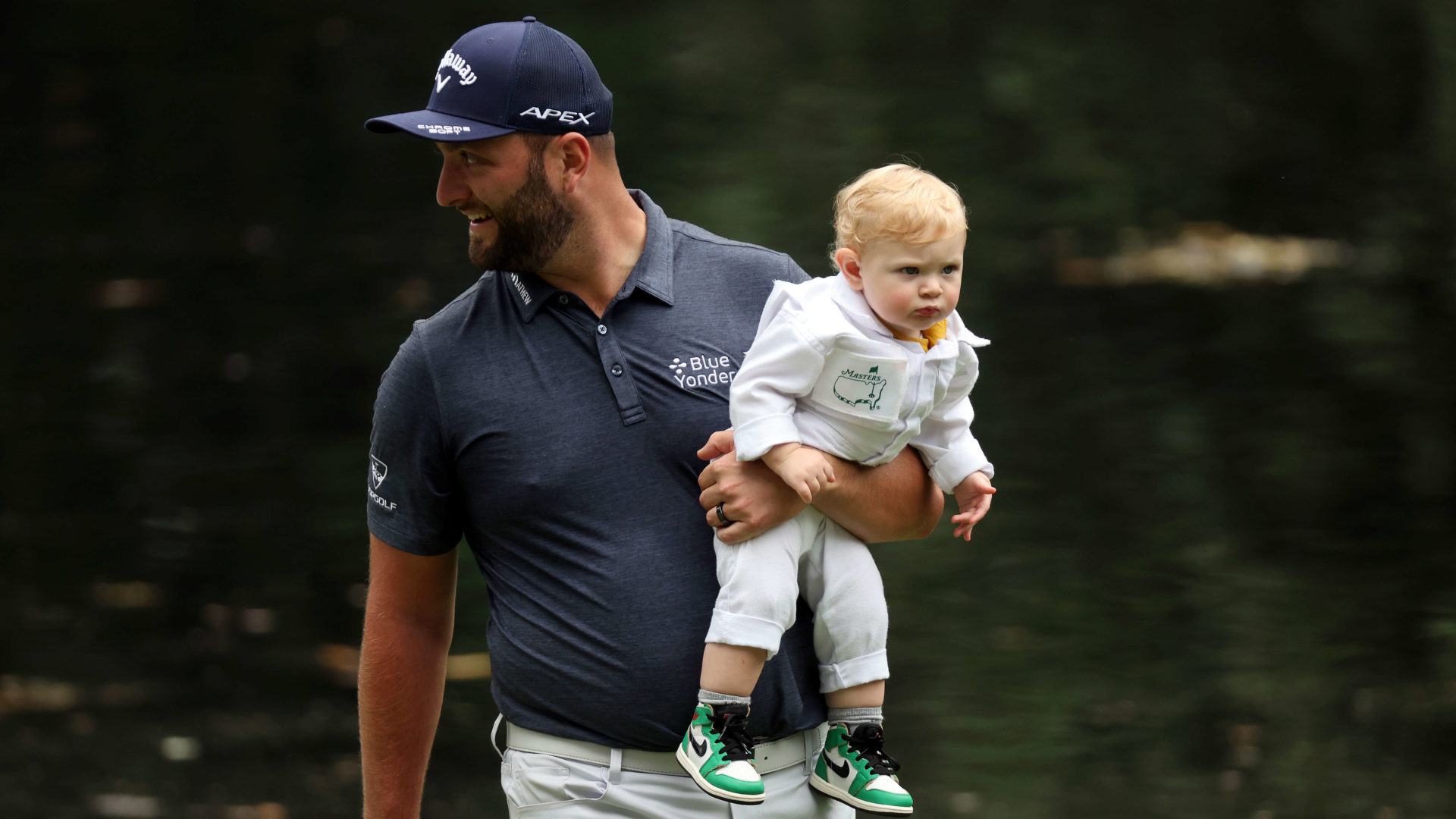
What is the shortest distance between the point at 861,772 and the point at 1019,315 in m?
1.95

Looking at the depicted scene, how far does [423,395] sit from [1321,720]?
2882mm

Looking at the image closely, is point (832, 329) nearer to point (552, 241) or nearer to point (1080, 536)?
point (552, 241)

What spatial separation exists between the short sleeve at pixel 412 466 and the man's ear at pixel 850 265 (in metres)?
0.68

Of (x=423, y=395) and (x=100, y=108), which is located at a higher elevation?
(x=100, y=108)

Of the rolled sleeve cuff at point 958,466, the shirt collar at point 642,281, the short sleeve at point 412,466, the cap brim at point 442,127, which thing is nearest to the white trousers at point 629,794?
the short sleeve at point 412,466

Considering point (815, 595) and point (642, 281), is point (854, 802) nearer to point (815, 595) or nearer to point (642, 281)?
point (815, 595)

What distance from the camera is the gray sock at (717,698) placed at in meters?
2.16

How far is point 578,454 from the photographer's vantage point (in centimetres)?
227

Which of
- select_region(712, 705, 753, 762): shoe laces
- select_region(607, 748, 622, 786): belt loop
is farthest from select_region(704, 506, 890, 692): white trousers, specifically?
select_region(607, 748, 622, 786): belt loop

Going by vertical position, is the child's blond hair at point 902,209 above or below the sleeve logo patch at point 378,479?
above

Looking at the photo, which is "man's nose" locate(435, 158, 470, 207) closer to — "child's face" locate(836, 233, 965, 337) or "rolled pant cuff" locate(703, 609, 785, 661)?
"child's face" locate(836, 233, 965, 337)

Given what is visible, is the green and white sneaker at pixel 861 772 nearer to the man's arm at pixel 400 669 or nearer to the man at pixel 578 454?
the man at pixel 578 454

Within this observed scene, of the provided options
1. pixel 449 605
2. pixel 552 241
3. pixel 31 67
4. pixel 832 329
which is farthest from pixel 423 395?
pixel 31 67

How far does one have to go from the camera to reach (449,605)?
263cm
